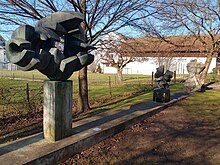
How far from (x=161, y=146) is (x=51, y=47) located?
303 centimetres

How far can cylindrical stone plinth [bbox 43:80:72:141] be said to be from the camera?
4023 mm

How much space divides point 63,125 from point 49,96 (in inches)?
25.0

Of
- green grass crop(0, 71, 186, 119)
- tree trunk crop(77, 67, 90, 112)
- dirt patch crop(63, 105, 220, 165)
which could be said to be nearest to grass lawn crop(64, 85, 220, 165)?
dirt patch crop(63, 105, 220, 165)

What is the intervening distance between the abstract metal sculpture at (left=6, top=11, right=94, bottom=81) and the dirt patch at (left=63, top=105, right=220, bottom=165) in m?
1.71

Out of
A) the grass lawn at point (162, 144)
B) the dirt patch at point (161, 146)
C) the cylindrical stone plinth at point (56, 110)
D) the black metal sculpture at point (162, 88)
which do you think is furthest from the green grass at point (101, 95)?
the cylindrical stone plinth at point (56, 110)

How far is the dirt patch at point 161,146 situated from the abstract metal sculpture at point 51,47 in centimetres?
171

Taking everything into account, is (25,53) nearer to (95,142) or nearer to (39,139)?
(39,139)

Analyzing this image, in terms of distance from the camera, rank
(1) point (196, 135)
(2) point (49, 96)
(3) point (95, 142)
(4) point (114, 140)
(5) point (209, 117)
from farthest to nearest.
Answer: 1. (5) point (209, 117)
2. (1) point (196, 135)
3. (4) point (114, 140)
4. (3) point (95, 142)
5. (2) point (49, 96)

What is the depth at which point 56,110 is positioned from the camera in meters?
4.04

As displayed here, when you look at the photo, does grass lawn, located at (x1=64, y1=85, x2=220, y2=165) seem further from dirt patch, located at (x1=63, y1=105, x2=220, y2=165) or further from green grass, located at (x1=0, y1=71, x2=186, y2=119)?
green grass, located at (x1=0, y1=71, x2=186, y2=119)

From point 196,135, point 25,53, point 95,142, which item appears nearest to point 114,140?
point 95,142

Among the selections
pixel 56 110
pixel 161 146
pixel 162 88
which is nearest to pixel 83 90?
pixel 162 88

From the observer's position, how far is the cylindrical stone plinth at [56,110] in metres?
4.02

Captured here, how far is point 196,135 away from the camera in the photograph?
534 cm
